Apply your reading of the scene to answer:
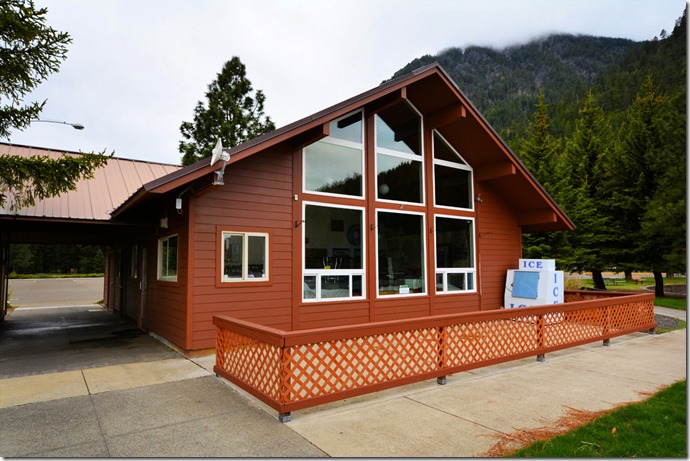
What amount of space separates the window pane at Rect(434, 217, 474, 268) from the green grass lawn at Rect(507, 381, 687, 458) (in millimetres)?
5505

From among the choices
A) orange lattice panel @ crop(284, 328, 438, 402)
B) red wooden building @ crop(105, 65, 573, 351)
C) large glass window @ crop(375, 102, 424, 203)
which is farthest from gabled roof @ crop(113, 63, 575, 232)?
orange lattice panel @ crop(284, 328, 438, 402)

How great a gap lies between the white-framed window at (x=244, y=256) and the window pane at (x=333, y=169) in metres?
1.43

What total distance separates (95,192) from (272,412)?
7.91 m

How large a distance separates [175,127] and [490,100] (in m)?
96.7

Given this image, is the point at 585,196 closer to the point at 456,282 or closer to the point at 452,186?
the point at 452,186

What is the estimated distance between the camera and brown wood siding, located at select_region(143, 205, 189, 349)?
21.8 ft

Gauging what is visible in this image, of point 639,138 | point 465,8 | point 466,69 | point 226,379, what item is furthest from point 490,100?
point 226,379

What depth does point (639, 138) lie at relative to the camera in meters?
19.4

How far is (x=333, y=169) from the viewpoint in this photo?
8172 millimetres

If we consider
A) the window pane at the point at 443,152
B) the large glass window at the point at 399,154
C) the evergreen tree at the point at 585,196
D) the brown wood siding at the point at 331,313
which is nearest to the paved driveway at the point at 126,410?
the brown wood siding at the point at 331,313

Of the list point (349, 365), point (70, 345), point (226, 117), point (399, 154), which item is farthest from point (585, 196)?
point (70, 345)

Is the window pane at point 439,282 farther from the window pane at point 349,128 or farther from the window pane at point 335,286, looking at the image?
the window pane at point 349,128

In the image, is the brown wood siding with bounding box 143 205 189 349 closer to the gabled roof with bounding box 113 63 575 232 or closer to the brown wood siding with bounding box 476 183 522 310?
the gabled roof with bounding box 113 63 575 232

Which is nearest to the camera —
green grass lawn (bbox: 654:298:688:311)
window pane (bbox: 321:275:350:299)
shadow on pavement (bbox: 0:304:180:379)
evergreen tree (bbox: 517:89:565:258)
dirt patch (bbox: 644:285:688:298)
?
shadow on pavement (bbox: 0:304:180:379)
